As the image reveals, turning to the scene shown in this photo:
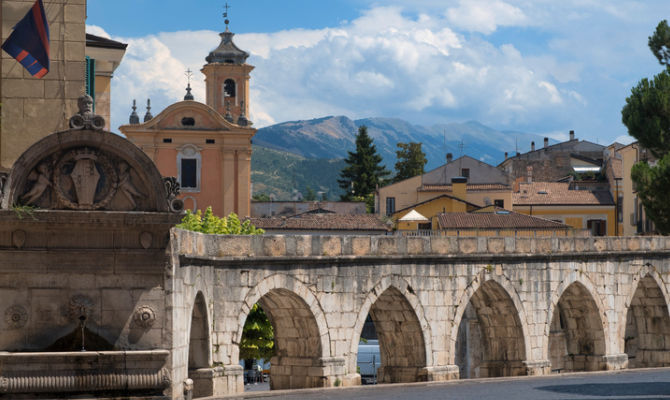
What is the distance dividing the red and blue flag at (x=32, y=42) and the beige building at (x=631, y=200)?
40.0 meters

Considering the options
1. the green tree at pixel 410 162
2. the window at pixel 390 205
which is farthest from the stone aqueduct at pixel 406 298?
the green tree at pixel 410 162

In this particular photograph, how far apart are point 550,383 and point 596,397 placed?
168 inches

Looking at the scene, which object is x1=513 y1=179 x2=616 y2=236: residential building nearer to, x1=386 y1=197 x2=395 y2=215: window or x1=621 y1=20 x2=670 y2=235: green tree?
x1=386 y1=197 x2=395 y2=215: window

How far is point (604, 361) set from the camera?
36.4 m

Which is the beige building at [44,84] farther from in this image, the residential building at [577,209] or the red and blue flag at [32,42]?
the residential building at [577,209]

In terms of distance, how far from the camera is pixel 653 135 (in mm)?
43812

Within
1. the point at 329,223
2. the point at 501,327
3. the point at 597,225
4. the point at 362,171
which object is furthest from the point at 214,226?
the point at 362,171

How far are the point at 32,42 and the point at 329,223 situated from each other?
1809 inches

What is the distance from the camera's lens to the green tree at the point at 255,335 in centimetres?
4706

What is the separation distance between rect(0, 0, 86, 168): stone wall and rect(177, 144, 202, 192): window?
2120 inches

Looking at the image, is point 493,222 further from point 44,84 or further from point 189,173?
point 44,84

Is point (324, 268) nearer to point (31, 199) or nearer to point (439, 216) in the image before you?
point (31, 199)

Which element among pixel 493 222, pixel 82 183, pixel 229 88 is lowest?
pixel 82 183

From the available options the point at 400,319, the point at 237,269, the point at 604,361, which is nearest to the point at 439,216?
the point at 604,361
